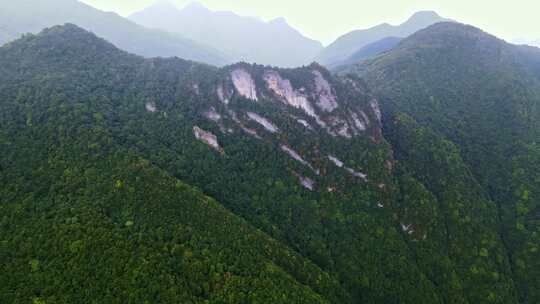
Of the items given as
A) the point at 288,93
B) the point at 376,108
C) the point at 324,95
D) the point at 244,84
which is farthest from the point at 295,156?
the point at 376,108

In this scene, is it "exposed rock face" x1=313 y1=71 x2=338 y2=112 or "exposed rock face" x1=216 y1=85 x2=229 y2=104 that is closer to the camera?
"exposed rock face" x1=216 y1=85 x2=229 y2=104

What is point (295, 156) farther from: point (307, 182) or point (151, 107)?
point (151, 107)

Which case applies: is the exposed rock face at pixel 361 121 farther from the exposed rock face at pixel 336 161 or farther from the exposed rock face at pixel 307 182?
the exposed rock face at pixel 307 182

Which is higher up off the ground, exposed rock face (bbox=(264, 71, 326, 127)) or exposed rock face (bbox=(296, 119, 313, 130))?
exposed rock face (bbox=(264, 71, 326, 127))

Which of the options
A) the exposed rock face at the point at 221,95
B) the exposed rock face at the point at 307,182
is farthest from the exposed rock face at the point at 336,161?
the exposed rock face at the point at 221,95

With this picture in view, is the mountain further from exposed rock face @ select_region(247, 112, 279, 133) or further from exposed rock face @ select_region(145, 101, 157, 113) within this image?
exposed rock face @ select_region(145, 101, 157, 113)

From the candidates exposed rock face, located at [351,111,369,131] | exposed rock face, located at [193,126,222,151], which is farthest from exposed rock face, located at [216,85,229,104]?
exposed rock face, located at [351,111,369,131]
